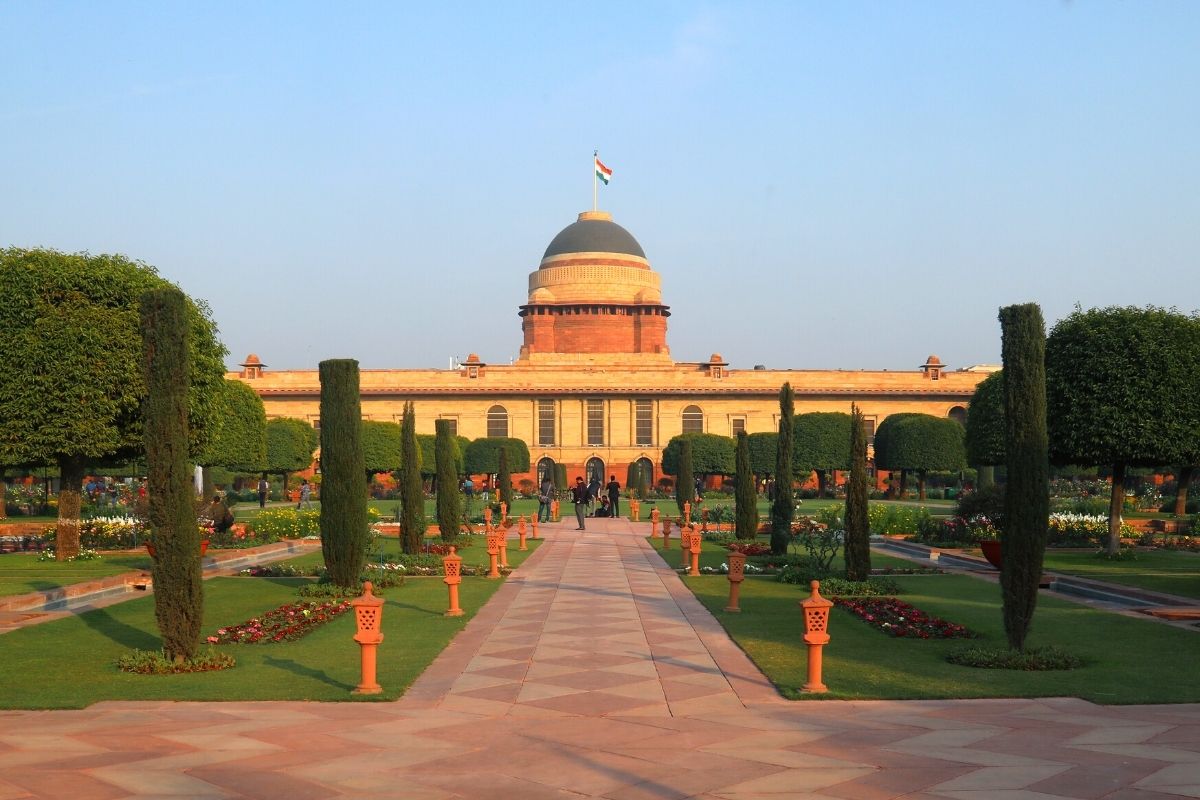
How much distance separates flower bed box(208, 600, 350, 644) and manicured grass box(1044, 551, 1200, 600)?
1096 cm

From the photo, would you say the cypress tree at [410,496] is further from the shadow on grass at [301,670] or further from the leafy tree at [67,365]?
the shadow on grass at [301,670]

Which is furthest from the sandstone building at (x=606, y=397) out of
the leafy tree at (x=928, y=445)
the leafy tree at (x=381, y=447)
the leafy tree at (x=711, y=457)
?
the leafy tree at (x=381, y=447)

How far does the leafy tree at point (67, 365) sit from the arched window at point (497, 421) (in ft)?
151

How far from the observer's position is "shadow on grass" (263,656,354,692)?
1002 centimetres

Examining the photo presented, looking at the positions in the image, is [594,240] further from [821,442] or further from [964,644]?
[964,644]

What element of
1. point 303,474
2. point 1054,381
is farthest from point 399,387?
point 1054,381

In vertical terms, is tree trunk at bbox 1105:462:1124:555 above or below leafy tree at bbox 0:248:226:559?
below

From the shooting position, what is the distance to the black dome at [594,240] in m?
73.6

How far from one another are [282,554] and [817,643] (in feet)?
58.7

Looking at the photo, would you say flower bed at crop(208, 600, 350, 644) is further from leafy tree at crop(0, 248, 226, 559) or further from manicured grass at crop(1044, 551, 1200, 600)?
manicured grass at crop(1044, 551, 1200, 600)

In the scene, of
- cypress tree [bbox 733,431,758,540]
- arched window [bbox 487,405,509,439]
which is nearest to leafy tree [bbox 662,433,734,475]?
arched window [bbox 487,405,509,439]

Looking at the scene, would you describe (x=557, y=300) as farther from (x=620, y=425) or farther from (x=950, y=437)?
(x=950, y=437)

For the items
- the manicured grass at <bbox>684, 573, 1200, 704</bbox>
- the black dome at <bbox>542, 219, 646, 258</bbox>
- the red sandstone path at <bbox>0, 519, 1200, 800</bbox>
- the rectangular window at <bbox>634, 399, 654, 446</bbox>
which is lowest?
the manicured grass at <bbox>684, 573, 1200, 704</bbox>

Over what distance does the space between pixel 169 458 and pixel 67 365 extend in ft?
40.1
